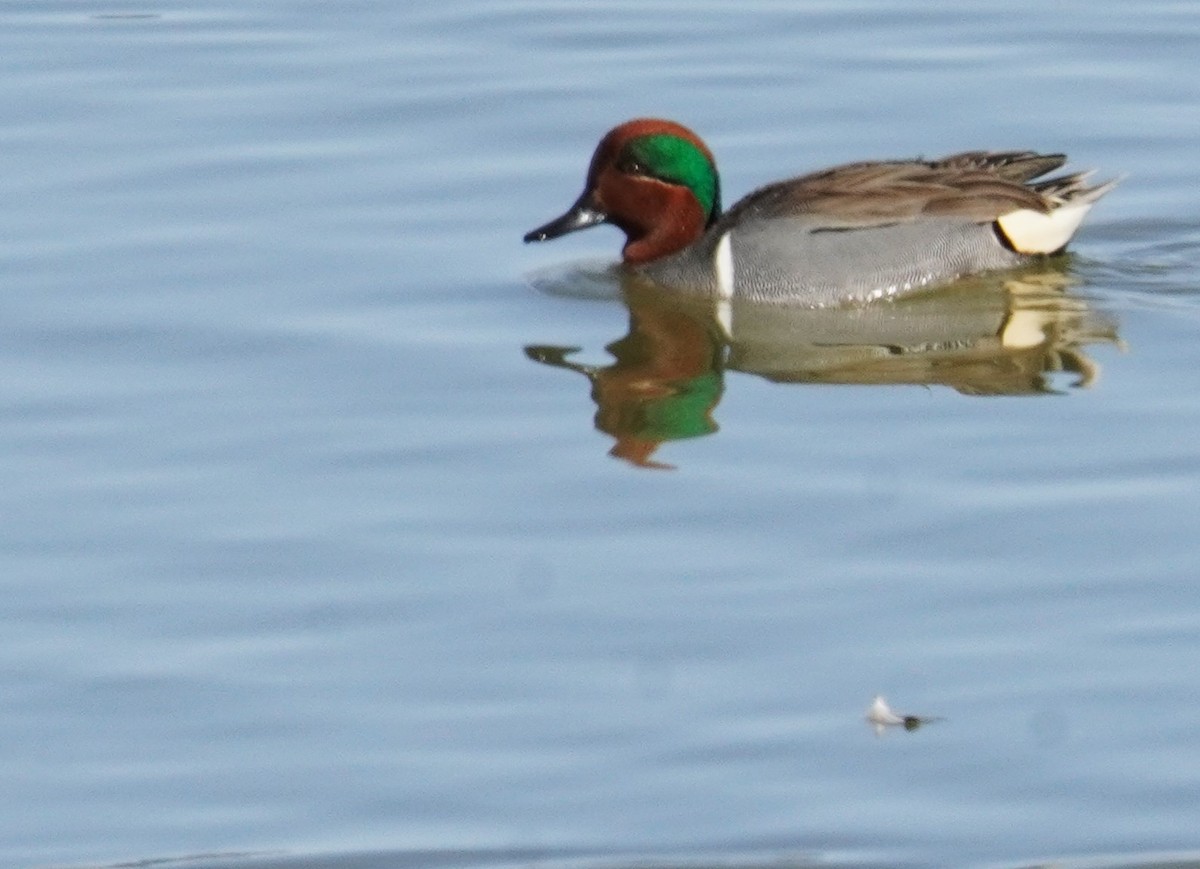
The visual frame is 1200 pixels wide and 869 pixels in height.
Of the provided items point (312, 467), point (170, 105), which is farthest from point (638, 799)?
point (170, 105)

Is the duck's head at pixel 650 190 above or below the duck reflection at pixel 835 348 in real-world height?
above

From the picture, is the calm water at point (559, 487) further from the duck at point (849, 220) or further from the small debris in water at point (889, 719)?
the duck at point (849, 220)

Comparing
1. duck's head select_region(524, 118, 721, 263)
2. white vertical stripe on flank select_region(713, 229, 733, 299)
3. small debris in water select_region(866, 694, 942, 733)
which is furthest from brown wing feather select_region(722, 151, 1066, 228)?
small debris in water select_region(866, 694, 942, 733)

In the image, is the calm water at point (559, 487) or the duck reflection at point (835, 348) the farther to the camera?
the duck reflection at point (835, 348)

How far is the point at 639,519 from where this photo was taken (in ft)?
26.6

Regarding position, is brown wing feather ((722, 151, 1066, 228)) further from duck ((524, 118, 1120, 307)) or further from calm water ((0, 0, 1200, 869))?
calm water ((0, 0, 1200, 869))

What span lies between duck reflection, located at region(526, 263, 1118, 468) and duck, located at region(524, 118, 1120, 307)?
0.29 ft

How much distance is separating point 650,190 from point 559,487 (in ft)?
10.6

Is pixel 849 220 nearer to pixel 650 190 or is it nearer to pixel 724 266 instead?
pixel 724 266

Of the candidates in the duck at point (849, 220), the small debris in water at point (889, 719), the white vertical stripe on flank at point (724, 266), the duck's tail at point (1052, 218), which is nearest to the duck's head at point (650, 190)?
the duck at point (849, 220)

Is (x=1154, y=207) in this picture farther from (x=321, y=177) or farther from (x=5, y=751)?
(x=5, y=751)

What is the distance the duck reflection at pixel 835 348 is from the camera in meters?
9.53

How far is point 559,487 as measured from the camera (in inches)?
333

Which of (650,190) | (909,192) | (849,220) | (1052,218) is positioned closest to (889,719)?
(849,220)
